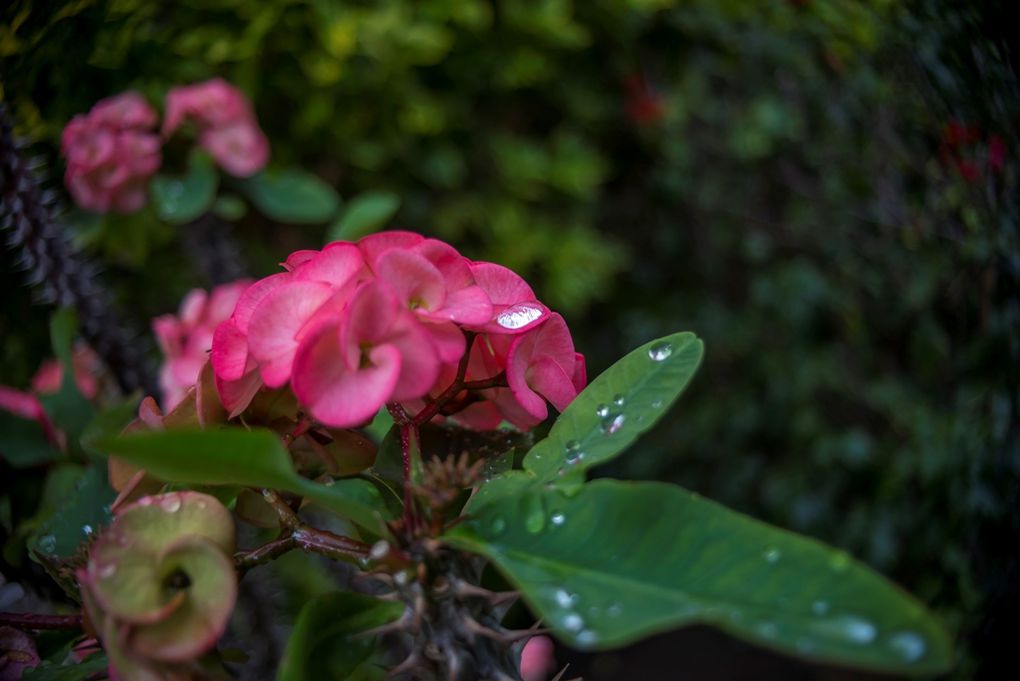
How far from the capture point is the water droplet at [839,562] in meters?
0.37

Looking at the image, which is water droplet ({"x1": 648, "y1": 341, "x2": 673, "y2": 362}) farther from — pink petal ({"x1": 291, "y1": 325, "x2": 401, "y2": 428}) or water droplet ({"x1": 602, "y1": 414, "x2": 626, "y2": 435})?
pink petal ({"x1": 291, "y1": 325, "x2": 401, "y2": 428})

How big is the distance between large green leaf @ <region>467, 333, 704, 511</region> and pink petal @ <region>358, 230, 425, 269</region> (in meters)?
0.16

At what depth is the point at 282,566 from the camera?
1.52 m

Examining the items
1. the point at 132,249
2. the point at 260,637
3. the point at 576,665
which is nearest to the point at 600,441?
the point at 260,637

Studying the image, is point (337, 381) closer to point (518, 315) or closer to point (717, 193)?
point (518, 315)

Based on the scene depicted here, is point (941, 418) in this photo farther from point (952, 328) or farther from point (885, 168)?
point (885, 168)

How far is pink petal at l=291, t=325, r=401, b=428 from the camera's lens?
46 cm

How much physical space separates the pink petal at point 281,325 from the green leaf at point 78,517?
0.24 metres

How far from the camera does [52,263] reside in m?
0.99

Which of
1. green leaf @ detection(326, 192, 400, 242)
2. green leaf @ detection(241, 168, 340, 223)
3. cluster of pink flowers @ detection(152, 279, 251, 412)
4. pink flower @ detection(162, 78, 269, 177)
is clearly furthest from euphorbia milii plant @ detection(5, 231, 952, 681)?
green leaf @ detection(241, 168, 340, 223)

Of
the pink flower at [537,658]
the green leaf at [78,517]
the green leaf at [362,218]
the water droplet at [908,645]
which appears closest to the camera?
the water droplet at [908,645]

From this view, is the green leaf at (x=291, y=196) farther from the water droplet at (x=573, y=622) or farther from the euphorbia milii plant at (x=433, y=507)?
the water droplet at (x=573, y=622)

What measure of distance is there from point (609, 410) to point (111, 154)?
0.83m

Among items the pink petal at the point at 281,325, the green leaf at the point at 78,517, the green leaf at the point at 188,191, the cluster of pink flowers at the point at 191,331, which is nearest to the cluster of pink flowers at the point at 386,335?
the pink petal at the point at 281,325
